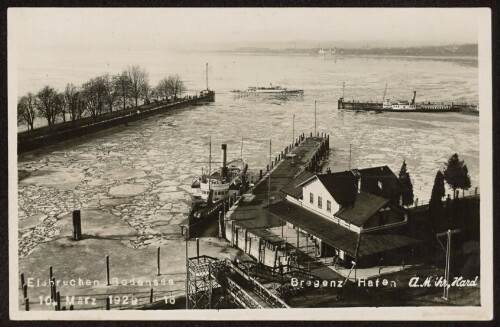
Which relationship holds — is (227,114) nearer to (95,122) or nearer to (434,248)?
(95,122)

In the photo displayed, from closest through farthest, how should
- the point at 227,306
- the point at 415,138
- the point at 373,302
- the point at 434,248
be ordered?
1. the point at 373,302
2. the point at 227,306
3. the point at 434,248
4. the point at 415,138

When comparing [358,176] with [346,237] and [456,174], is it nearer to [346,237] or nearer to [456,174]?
[346,237]

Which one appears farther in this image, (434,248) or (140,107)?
(140,107)

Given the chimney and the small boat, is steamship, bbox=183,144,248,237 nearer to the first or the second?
the small boat

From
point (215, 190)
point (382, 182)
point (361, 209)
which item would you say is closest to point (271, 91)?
point (382, 182)

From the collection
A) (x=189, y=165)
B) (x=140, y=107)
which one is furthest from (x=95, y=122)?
(x=189, y=165)

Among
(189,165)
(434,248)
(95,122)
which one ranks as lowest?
(434,248)

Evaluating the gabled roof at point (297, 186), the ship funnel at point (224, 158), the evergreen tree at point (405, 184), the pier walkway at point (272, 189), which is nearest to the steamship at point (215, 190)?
the ship funnel at point (224, 158)
